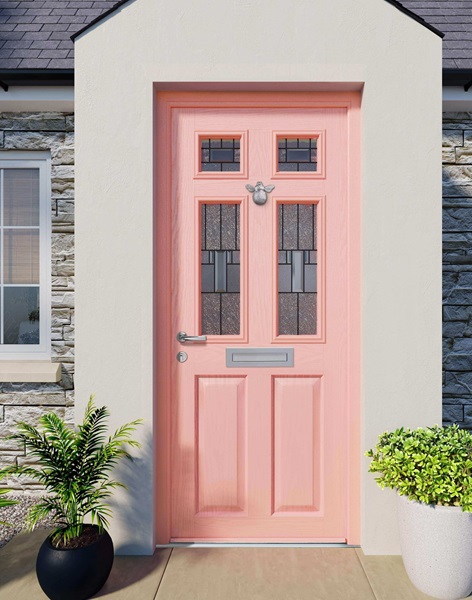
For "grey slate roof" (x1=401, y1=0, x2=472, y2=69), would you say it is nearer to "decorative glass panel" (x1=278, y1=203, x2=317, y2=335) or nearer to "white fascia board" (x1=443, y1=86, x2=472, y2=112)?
"white fascia board" (x1=443, y1=86, x2=472, y2=112)

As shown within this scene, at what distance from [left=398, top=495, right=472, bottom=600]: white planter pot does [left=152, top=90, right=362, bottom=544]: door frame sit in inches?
19.9

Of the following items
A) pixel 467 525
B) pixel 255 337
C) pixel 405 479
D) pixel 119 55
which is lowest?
pixel 467 525

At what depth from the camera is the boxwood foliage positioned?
2.37 m

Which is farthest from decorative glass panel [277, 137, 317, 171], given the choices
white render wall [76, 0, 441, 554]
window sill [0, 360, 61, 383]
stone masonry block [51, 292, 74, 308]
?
window sill [0, 360, 61, 383]

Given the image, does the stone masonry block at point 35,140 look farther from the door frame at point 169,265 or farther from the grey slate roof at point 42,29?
the door frame at point 169,265

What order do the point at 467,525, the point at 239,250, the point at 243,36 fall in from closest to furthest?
the point at 467,525
the point at 243,36
the point at 239,250

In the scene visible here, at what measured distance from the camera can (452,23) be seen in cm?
382

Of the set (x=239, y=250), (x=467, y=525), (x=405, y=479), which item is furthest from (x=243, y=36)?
(x=467, y=525)

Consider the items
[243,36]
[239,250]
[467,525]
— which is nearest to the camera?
[467,525]

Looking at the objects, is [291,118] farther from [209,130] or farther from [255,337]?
[255,337]

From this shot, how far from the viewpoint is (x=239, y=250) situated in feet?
10.1

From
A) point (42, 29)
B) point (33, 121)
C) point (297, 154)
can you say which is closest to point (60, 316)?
point (33, 121)

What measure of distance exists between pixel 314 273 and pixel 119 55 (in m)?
1.87

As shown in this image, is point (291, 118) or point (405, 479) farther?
point (291, 118)
